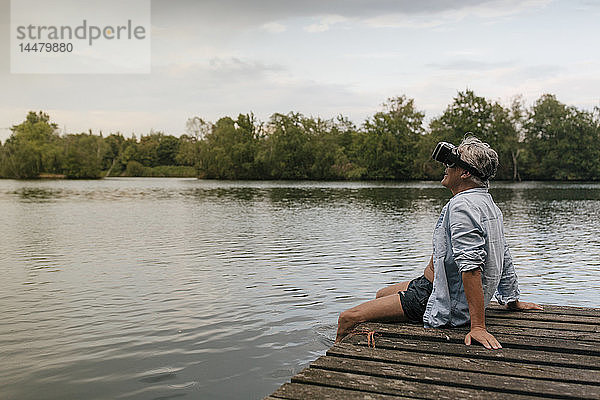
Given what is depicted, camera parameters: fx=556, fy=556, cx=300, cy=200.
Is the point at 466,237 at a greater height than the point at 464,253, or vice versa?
the point at 466,237

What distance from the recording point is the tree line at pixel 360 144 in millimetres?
88438

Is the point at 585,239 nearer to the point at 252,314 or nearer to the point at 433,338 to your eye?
the point at 252,314

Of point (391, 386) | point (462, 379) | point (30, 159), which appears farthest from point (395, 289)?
point (30, 159)

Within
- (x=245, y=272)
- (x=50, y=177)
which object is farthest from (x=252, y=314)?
(x=50, y=177)

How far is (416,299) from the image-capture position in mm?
4629

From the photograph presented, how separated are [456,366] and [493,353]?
0.44 meters

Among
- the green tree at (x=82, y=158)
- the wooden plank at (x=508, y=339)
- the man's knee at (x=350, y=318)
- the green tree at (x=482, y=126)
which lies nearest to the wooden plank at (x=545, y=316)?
the wooden plank at (x=508, y=339)

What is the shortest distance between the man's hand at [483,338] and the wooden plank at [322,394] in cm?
117

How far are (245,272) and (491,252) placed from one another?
790 cm

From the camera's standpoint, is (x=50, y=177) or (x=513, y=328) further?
(x=50, y=177)

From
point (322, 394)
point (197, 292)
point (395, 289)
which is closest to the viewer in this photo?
point (322, 394)

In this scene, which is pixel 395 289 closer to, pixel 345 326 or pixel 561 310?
pixel 345 326

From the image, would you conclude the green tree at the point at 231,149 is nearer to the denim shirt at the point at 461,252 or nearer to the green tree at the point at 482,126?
the green tree at the point at 482,126

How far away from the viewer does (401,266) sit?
12.6 metres
